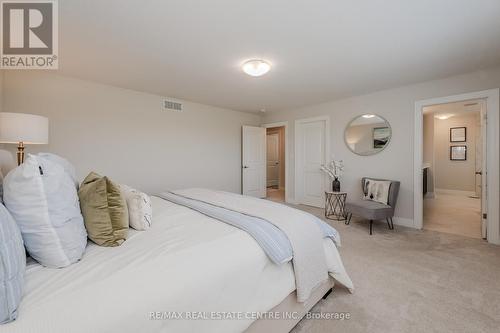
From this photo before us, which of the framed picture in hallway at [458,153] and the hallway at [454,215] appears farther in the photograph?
the framed picture in hallway at [458,153]

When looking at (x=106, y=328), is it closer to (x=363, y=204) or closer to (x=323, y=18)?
(x=323, y=18)

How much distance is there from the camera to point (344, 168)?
4.43 meters

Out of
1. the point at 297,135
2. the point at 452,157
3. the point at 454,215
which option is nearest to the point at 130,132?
the point at 297,135

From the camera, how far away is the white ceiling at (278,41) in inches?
69.7

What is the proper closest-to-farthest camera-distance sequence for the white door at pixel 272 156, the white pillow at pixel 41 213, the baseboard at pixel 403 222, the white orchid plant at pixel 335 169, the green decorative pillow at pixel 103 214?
the white pillow at pixel 41 213 < the green decorative pillow at pixel 103 214 < the baseboard at pixel 403 222 < the white orchid plant at pixel 335 169 < the white door at pixel 272 156

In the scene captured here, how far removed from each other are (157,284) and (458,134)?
8136 millimetres

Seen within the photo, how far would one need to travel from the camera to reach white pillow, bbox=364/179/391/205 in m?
3.47

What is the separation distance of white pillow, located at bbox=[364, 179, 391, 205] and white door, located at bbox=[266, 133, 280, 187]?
4.42 meters

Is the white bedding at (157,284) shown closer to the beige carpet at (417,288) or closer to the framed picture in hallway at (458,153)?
the beige carpet at (417,288)

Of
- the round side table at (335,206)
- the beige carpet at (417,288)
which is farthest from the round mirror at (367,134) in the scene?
the beige carpet at (417,288)

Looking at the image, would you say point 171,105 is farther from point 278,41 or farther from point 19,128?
point 278,41

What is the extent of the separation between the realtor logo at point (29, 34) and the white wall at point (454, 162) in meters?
8.44

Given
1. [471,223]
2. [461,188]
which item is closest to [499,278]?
[471,223]

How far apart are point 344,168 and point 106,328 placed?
174 inches
